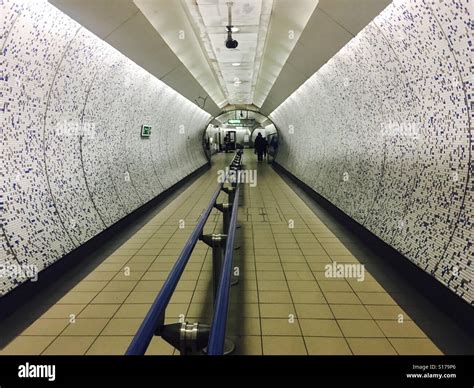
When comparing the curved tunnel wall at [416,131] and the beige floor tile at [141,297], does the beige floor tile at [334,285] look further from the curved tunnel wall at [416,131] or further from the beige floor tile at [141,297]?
the beige floor tile at [141,297]

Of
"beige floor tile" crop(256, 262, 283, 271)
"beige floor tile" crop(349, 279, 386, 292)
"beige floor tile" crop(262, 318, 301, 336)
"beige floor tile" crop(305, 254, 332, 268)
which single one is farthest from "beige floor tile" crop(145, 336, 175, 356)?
"beige floor tile" crop(305, 254, 332, 268)

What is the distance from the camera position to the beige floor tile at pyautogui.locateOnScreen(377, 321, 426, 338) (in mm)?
2789

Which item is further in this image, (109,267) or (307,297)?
(109,267)

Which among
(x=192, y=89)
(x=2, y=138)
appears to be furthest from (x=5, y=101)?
(x=192, y=89)

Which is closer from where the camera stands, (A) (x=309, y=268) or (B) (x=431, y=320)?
(B) (x=431, y=320)

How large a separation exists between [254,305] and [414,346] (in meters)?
1.39

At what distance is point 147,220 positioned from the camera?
667 cm

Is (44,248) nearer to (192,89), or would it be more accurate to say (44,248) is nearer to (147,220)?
(147,220)

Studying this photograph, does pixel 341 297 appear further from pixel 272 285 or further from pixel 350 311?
pixel 272 285

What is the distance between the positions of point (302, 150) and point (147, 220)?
20.7 feet

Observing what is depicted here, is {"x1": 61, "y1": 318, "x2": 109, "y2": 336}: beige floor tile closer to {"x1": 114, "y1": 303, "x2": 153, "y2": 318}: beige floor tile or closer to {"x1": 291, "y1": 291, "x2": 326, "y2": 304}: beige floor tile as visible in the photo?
{"x1": 114, "y1": 303, "x2": 153, "y2": 318}: beige floor tile

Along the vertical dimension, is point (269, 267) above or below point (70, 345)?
above

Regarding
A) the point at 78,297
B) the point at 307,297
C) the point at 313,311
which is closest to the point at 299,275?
the point at 307,297

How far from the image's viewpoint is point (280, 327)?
292cm
